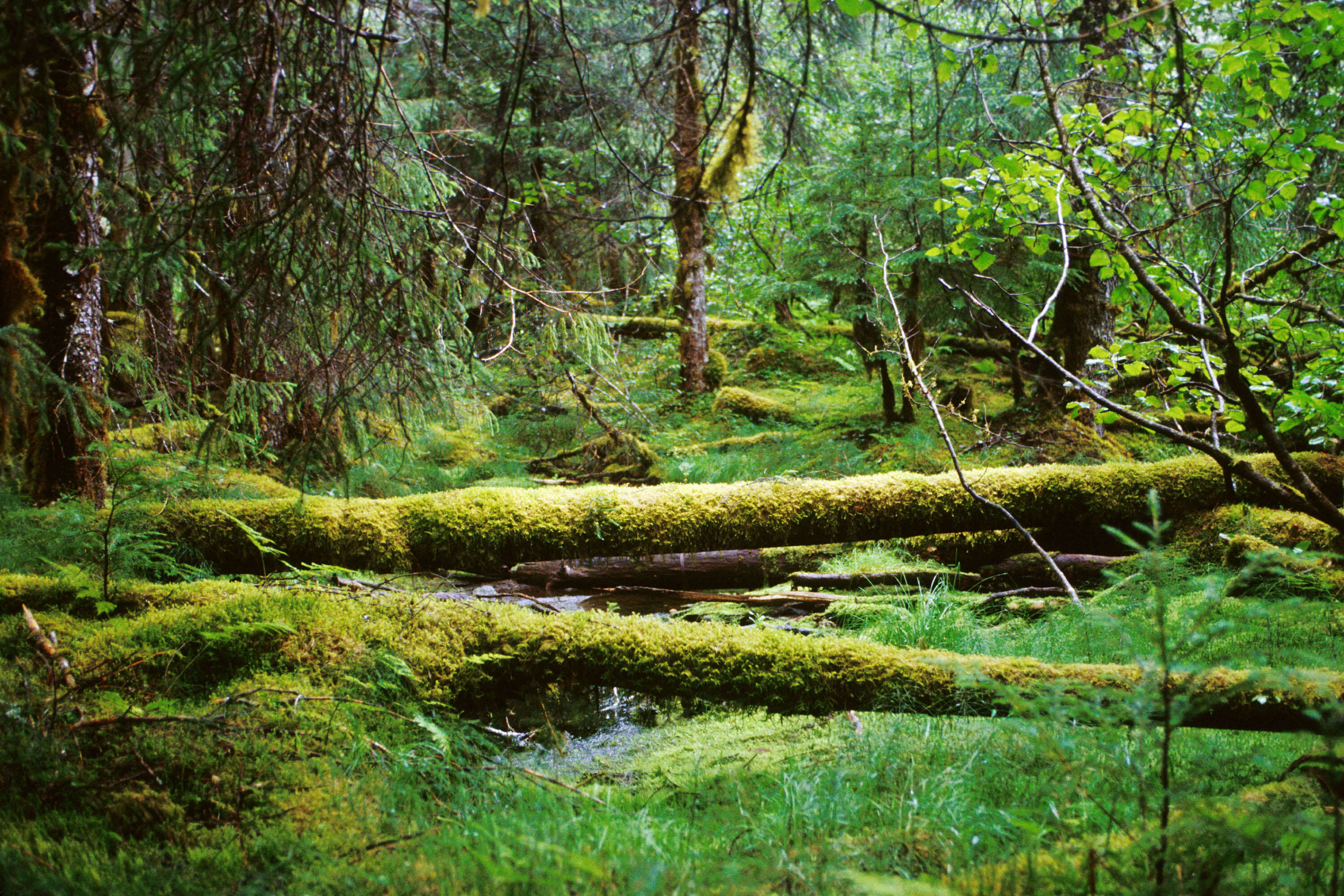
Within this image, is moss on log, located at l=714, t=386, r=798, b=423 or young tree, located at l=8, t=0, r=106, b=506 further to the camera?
moss on log, located at l=714, t=386, r=798, b=423

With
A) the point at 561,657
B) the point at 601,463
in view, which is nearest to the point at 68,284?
the point at 561,657

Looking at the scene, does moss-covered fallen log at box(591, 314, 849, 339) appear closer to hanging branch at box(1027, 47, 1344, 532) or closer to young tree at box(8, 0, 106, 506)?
young tree at box(8, 0, 106, 506)

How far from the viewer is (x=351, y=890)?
163 cm

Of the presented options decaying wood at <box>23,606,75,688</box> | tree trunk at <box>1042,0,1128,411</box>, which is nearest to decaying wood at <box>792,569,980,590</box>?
tree trunk at <box>1042,0,1128,411</box>

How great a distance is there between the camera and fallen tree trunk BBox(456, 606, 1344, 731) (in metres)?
2.60

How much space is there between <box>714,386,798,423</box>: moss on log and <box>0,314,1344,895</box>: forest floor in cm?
633

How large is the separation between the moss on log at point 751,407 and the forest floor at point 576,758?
20.8 ft

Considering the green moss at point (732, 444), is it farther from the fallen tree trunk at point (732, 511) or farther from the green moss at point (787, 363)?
the green moss at point (787, 363)

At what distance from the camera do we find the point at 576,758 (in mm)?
3096

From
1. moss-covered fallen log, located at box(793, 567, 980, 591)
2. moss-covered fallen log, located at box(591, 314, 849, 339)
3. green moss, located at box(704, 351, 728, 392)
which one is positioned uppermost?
moss-covered fallen log, located at box(591, 314, 849, 339)

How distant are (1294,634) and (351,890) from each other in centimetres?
463

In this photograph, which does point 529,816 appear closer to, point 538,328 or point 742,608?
point 742,608

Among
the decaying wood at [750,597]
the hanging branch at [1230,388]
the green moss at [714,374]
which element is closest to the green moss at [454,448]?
the green moss at [714,374]

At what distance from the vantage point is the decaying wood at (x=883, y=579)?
5.36 m
